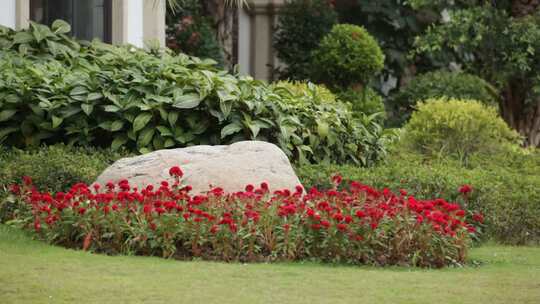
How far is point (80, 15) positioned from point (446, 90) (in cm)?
529

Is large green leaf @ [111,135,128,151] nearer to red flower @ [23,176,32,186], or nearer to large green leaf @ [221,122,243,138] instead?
large green leaf @ [221,122,243,138]

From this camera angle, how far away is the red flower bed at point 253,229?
6.06 m

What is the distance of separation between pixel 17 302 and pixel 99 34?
26.5 ft

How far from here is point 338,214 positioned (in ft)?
19.8

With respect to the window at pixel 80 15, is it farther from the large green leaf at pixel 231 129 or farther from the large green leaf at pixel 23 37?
the large green leaf at pixel 231 129

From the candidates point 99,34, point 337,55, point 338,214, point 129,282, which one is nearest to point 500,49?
point 337,55

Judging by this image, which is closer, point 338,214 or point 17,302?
point 17,302

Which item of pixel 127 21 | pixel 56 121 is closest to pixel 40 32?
pixel 127 21

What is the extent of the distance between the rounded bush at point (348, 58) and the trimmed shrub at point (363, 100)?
1.29 ft

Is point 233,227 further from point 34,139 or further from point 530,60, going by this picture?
point 530,60

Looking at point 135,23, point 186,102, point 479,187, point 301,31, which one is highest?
point 301,31

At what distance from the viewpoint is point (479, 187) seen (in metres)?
7.86

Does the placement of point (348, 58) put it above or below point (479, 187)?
above

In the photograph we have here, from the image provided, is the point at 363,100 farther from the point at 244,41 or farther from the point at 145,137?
the point at 244,41
